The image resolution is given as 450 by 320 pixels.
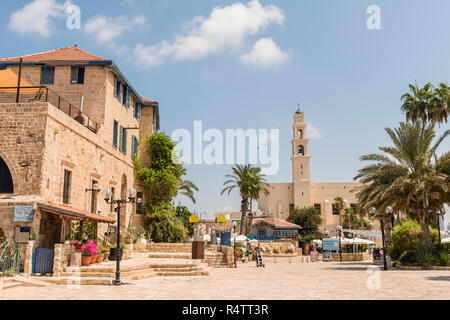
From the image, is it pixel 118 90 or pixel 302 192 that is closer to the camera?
pixel 118 90

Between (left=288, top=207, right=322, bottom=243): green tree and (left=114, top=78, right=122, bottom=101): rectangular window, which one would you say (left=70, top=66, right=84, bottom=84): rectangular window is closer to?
(left=114, top=78, right=122, bottom=101): rectangular window

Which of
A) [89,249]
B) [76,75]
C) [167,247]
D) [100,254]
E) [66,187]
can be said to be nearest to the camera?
[89,249]

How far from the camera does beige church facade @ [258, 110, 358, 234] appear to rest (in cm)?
6662

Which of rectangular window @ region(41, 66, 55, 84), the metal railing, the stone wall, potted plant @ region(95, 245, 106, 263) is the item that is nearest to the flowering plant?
potted plant @ region(95, 245, 106, 263)

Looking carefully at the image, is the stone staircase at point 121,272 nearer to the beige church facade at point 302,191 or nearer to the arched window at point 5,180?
the arched window at point 5,180

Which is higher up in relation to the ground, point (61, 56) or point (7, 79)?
point (61, 56)

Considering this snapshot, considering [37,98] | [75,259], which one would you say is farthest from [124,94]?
[75,259]

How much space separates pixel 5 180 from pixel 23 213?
1873 millimetres

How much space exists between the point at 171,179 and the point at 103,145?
7.24 meters

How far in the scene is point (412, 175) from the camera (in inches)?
743

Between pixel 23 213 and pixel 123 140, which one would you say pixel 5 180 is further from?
pixel 123 140

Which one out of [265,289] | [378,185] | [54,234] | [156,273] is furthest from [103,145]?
[378,185]

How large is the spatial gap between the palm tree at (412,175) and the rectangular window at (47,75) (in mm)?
17269

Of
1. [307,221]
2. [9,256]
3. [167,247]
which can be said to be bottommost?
[167,247]
